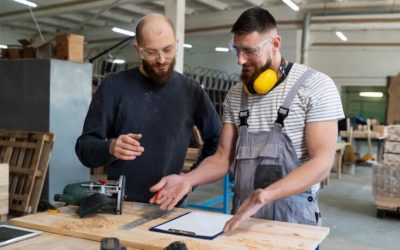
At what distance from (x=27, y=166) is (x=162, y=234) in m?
3.82

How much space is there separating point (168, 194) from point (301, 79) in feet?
2.11

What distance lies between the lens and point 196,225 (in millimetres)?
1417

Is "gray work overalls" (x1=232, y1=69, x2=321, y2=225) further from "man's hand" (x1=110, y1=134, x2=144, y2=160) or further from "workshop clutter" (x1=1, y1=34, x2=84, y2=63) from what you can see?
"workshop clutter" (x1=1, y1=34, x2=84, y2=63)

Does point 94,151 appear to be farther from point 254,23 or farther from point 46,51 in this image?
point 46,51

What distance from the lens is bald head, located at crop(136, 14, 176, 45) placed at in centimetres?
171

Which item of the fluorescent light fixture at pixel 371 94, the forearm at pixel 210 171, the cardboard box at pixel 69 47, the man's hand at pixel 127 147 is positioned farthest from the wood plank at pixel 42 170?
the fluorescent light fixture at pixel 371 94

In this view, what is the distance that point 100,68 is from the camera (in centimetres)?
968

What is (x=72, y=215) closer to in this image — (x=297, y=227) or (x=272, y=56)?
(x=297, y=227)

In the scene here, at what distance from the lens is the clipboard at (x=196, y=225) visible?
52.1 inches

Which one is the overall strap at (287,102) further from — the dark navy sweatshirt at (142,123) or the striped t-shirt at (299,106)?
the dark navy sweatshirt at (142,123)

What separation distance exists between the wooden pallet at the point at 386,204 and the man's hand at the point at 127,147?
4.40 meters

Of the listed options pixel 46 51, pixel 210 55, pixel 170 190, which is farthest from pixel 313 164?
pixel 210 55

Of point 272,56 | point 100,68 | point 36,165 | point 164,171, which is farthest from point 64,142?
point 100,68

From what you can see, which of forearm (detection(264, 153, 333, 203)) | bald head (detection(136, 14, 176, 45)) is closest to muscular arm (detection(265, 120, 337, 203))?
forearm (detection(264, 153, 333, 203))
